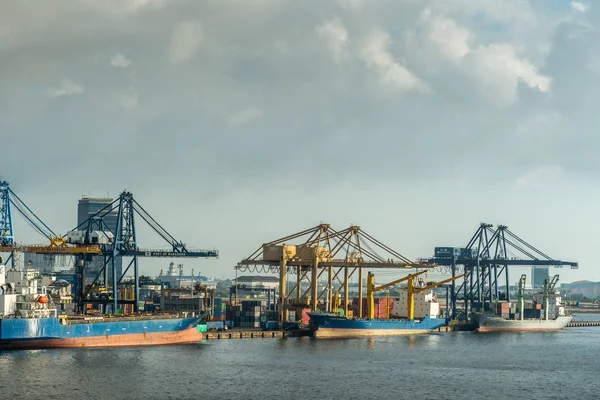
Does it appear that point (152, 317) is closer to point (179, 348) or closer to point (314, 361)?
point (179, 348)

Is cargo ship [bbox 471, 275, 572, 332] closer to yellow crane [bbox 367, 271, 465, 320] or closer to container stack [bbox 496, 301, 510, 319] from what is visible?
container stack [bbox 496, 301, 510, 319]

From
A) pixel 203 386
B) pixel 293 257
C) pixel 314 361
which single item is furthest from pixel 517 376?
pixel 293 257

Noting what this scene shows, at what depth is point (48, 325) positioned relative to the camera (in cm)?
9356

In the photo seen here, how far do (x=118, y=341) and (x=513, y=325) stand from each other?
90382 millimetres

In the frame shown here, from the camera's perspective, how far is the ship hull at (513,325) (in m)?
165

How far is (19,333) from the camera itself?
3600 inches

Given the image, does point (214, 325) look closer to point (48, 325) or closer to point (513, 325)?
point (48, 325)

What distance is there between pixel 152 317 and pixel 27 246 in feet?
76.8

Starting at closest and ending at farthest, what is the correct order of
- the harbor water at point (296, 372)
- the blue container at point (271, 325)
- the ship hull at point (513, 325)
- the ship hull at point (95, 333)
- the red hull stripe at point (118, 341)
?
the harbor water at point (296, 372) < the ship hull at point (95, 333) < the red hull stripe at point (118, 341) < the blue container at point (271, 325) < the ship hull at point (513, 325)

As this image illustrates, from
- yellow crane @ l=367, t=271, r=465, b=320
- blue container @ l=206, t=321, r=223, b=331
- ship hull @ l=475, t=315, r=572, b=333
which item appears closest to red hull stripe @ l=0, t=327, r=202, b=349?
blue container @ l=206, t=321, r=223, b=331

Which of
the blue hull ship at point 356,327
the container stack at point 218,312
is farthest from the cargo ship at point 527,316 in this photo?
the container stack at point 218,312

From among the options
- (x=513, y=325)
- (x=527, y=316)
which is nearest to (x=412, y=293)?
(x=513, y=325)

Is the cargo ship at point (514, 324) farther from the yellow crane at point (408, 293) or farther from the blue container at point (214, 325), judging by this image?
the blue container at point (214, 325)

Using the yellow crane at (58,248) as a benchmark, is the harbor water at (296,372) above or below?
below
